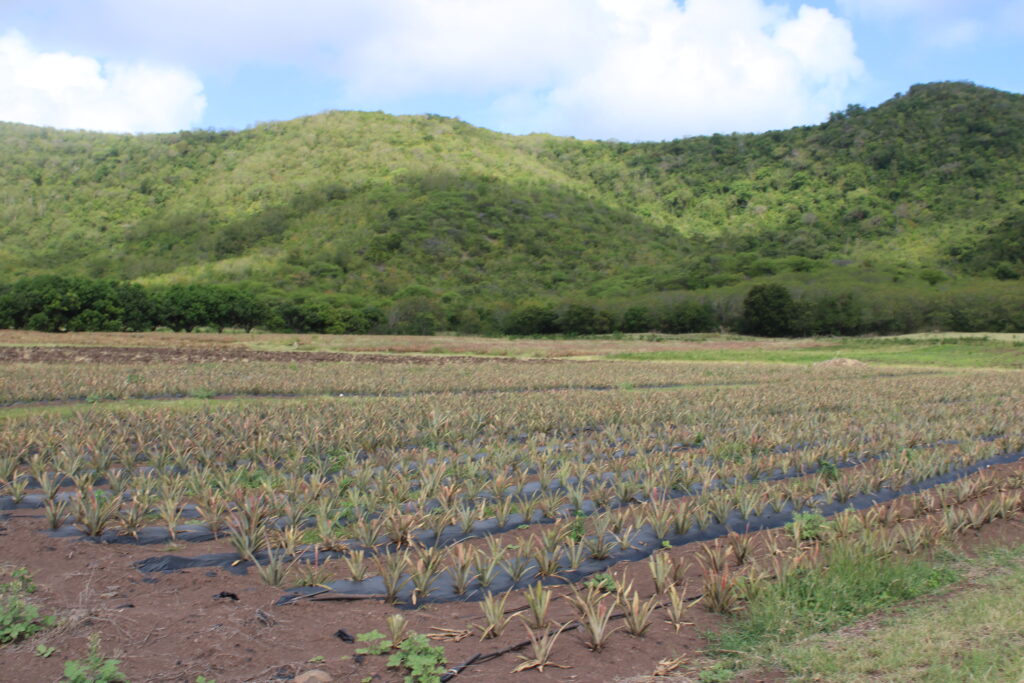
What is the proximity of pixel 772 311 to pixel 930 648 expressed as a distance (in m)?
62.9

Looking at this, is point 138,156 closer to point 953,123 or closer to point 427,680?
point 953,123

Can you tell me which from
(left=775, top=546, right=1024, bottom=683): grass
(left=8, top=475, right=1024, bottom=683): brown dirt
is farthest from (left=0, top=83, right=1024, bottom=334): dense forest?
(left=775, top=546, right=1024, bottom=683): grass

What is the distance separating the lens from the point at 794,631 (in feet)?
15.7

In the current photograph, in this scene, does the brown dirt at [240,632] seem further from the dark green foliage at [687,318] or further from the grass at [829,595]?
the dark green foliage at [687,318]

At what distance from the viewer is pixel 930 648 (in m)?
4.36

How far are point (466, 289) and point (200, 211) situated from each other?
4590 centimetres

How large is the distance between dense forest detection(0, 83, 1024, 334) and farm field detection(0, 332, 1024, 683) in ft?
166

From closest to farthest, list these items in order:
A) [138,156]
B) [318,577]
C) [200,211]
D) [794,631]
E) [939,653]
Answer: [939,653] < [794,631] < [318,577] < [200,211] < [138,156]

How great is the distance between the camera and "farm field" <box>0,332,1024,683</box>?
14.4 feet

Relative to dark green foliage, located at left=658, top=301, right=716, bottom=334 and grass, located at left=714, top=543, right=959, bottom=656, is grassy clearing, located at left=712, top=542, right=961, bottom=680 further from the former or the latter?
dark green foliage, located at left=658, top=301, right=716, bottom=334

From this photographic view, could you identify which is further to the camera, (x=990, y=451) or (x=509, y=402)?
(x=509, y=402)

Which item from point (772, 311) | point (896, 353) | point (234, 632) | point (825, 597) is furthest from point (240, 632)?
point (772, 311)

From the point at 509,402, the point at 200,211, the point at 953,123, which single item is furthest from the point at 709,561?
the point at 953,123

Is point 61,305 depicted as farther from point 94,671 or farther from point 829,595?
point 829,595
